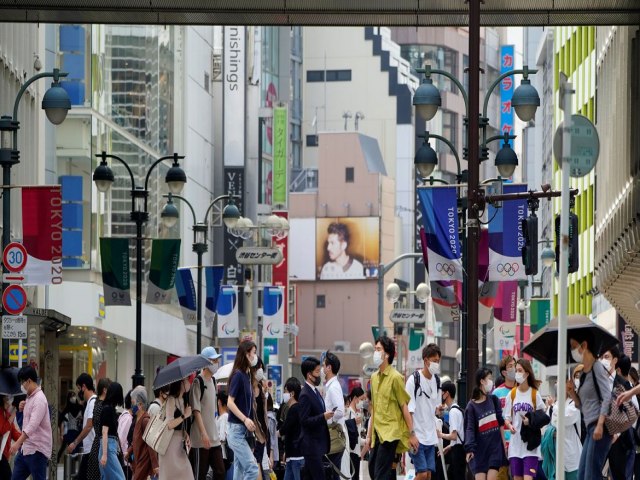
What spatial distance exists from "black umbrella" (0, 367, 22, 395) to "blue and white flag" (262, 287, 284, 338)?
34.2m

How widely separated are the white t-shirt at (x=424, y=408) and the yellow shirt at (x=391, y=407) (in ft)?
5.49

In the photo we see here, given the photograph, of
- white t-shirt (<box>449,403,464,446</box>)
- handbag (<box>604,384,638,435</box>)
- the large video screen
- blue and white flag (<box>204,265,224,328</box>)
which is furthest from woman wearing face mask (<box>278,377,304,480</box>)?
the large video screen

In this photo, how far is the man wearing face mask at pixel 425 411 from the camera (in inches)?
891

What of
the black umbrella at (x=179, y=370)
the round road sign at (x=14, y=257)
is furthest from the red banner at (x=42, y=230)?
the black umbrella at (x=179, y=370)

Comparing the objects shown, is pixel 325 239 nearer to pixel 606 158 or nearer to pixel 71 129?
pixel 71 129

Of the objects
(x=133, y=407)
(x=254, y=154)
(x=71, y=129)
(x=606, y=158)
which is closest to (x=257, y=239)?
(x=254, y=154)

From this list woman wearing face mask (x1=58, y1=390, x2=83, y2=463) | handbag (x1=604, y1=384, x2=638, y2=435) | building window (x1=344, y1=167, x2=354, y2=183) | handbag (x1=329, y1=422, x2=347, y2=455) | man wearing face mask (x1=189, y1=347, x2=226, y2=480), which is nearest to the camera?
handbag (x1=604, y1=384, x2=638, y2=435)

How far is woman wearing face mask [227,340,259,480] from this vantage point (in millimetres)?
21359

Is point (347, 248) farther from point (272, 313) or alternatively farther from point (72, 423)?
point (72, 423)

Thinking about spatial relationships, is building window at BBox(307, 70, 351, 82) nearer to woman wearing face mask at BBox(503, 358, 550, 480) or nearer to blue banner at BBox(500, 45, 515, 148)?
blue banner at BBox(500, 45, 515, 148)

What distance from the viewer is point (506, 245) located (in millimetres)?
30016

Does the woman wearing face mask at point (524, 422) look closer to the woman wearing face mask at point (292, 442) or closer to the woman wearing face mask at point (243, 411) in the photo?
the woman wearing face mask at point (292, 442)

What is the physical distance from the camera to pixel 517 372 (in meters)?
21.9

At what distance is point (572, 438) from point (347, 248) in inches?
4518
